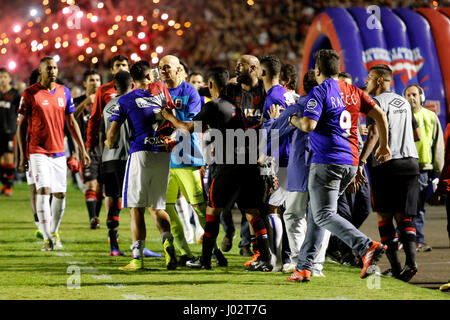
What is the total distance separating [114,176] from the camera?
32.1ft

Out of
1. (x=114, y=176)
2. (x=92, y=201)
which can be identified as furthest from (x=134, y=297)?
(x=92, y=201)

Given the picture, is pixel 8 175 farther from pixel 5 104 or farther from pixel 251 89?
pixel 251 89

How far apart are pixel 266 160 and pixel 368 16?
29.5 feet

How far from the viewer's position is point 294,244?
8156 mm

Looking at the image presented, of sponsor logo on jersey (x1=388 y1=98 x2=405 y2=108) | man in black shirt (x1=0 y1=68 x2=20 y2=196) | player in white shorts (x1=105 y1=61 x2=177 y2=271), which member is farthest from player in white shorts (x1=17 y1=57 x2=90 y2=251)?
man in black shirt (x1=0 y1=68 x2=20 y2=196)

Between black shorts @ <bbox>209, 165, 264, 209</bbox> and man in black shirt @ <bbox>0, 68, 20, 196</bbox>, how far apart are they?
9825 mm

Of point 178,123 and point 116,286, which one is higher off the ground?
point 178,123

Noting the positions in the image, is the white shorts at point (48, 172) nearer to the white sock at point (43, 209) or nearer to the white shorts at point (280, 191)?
the white sock at point (43, 209)

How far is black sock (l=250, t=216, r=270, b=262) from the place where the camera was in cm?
826

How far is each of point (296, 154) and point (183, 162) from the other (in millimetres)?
1324

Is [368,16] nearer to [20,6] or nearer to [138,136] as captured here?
[138,136]

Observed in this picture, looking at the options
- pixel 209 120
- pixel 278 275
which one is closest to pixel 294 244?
pixel 278 275

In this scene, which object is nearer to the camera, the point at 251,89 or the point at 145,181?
the point at 145,181

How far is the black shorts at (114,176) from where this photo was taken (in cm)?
950
